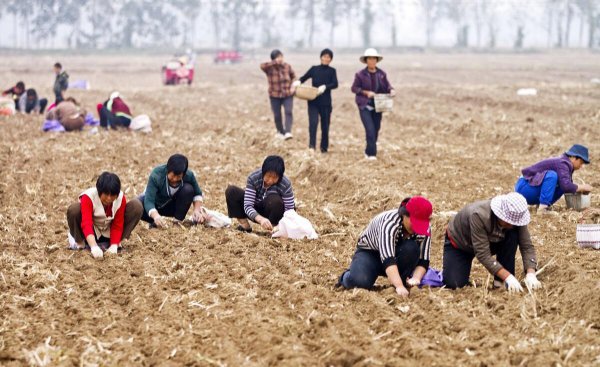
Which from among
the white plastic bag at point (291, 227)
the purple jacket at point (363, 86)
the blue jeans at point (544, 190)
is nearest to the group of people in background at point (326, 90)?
the purple jacket at point (363, 86)

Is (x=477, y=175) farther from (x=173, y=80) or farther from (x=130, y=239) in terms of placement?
(x=173, y=80)

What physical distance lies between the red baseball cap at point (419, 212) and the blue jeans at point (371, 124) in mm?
6699

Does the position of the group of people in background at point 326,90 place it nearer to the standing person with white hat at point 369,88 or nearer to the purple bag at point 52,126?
the standing person with white hat at point 369,88

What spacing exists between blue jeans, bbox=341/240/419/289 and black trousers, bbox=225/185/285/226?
5.86 feet

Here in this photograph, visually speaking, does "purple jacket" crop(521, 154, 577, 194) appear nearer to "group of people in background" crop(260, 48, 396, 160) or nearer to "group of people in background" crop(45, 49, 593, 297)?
"group of people in background" crop(45, 49, 593, 297)

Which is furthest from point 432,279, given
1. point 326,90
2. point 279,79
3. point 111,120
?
point 111,120

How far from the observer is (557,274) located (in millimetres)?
6812

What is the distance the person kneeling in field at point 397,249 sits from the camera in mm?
6156

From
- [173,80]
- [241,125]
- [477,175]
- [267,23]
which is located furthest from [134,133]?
[267,23]

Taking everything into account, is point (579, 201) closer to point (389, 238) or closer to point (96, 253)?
point (389, 238)

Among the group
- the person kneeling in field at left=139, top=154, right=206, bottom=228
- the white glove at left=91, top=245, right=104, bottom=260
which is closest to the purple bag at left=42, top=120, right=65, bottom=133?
the person kneeling in field at left=139, top=154, right=206, bottom=228

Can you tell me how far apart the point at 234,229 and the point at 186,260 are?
1409 mm

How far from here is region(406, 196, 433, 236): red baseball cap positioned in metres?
6.08

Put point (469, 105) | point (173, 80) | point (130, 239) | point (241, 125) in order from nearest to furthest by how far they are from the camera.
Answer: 1. point (130, 239)
2. point (241, 125)
3. point (469, 105)
4. point (173, 80)
